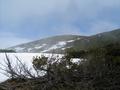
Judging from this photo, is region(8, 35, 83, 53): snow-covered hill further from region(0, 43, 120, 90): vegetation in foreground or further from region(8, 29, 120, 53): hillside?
region(0, 43, 120, 90): vegetation in foreground

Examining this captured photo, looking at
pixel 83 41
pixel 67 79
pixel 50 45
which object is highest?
pixel 83 41

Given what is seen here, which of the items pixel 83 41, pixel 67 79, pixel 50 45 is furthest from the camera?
pixel 50 45

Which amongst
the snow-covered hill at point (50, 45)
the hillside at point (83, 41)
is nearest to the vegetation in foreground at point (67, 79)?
the hillside at point (83, 41)

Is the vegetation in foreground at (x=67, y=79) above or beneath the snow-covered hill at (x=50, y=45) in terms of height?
beneath

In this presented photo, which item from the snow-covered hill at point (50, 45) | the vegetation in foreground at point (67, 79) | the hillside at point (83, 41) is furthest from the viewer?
the snow-covered hill at point (50, 45)

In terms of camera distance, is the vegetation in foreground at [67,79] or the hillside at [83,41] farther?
the hillside at [83,41]

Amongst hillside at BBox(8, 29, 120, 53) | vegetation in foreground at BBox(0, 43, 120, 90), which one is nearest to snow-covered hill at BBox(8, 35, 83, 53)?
hillside at BBox(8, 29, 120, 53)

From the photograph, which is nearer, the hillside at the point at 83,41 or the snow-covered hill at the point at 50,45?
the hillside at the point at 83,41

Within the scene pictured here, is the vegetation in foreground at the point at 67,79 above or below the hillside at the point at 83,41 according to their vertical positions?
below

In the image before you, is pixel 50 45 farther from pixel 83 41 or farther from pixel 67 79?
pixel 67 79

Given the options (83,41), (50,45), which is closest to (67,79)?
(83,41)

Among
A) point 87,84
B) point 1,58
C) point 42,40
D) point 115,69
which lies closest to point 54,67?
point 87,84

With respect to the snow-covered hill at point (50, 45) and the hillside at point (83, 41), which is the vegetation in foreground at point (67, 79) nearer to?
the hillside at point (83, 41)

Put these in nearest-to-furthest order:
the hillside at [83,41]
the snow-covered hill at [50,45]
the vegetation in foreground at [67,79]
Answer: the vegetation in foreground at [67,79] → the hillside at [83,41] → the snow-covered hill at [50,45]
